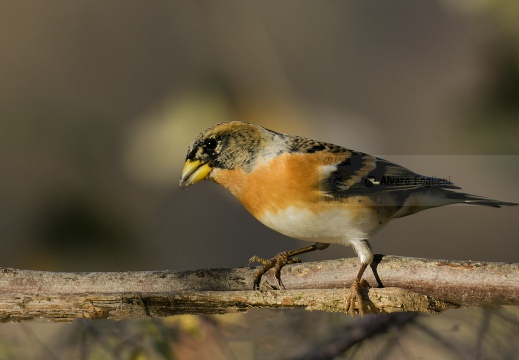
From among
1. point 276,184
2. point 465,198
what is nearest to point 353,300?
point 276,184

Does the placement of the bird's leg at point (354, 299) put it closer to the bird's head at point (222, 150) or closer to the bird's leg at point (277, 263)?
the bird's leg at point (277, 263)

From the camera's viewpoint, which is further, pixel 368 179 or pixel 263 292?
pixel 368 179

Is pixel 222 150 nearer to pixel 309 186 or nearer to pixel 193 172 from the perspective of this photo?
pixel 193 172

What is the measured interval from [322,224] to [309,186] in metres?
0.16

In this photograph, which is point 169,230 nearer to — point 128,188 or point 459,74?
point 128,188

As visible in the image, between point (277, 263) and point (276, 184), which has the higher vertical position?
point (276, 184)

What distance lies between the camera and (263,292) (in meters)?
2.64

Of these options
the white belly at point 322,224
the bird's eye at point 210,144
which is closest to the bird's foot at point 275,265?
the white belly at point 322,224

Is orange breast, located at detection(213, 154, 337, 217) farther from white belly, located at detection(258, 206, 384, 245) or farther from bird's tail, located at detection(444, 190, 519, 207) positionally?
bird's tail, located at detection(444, 190, 519, 207)

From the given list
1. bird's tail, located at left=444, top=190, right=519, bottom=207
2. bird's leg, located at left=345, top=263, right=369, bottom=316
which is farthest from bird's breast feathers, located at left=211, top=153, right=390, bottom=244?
bird's tail, located at left=444, top=190, right=519, bottom=207

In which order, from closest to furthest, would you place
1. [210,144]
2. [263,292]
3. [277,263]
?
1. [263,292]
2. [210,144]
3. [277,263]

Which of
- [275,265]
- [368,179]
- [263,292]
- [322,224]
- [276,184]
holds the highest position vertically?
[368,179]

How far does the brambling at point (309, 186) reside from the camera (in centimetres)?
271

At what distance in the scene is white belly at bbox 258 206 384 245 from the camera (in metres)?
2.67
